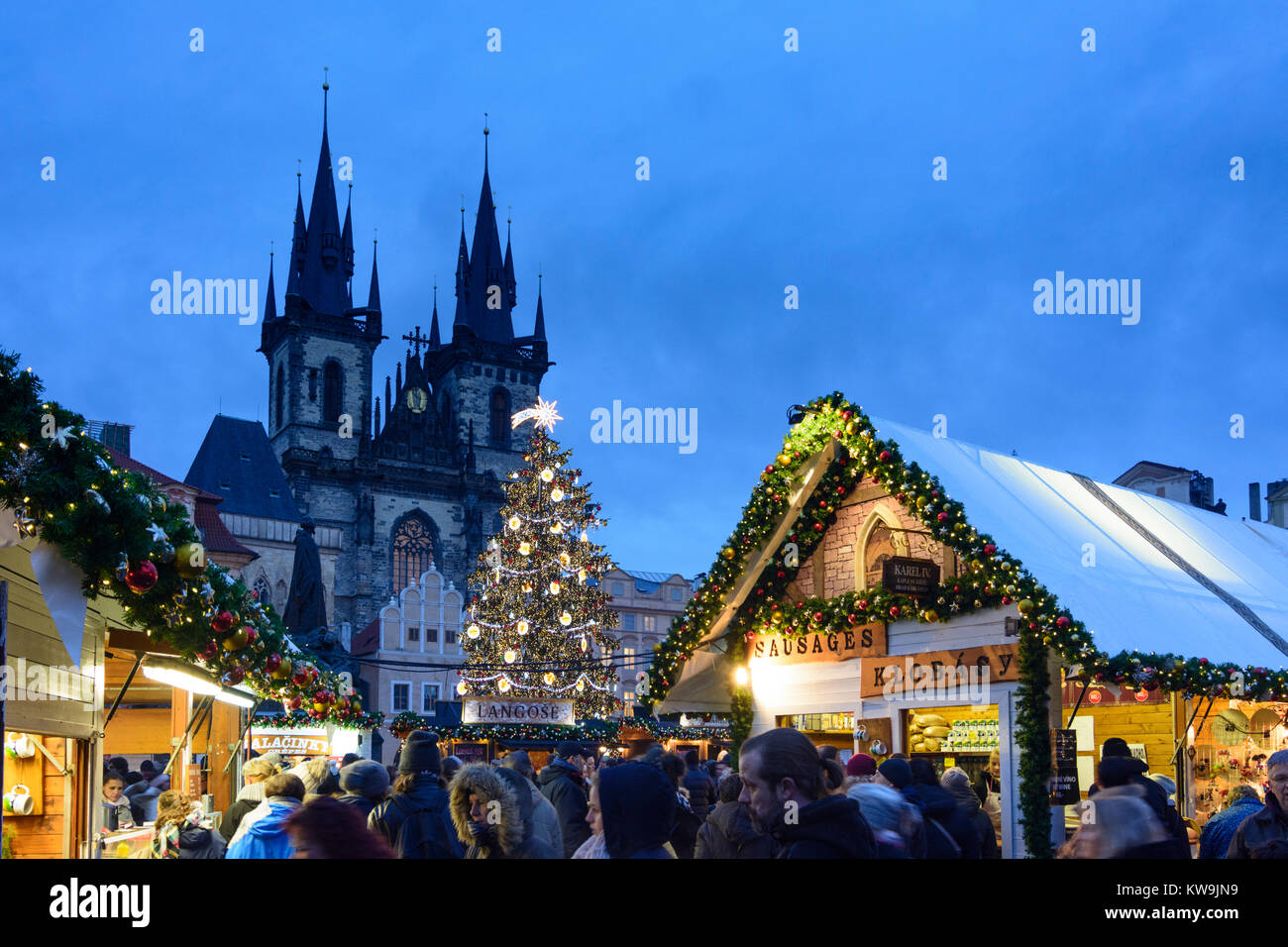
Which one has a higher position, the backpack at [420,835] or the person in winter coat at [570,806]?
the backpack at [420,835]

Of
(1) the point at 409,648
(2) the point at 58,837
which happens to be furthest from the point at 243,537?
(2) the point at 58,837

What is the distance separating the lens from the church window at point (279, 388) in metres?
71.1

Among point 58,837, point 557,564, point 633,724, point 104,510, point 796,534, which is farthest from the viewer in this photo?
point 557,564

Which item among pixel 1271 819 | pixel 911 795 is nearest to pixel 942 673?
pixel 911 795

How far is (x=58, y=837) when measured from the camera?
7.83 m

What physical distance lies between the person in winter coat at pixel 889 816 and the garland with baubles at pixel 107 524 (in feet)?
13.9

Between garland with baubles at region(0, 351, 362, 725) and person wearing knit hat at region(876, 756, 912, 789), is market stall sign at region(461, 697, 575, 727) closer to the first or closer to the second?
garland with baubles at region(0, 351, 362, 725)

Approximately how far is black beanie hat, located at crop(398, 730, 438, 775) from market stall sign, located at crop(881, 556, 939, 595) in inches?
277

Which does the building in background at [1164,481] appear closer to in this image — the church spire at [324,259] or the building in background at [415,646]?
the building in background at [415,646]

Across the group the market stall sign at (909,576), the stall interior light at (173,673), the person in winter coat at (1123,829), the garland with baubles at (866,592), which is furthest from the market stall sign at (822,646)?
the person in winter coat at (1123,829)

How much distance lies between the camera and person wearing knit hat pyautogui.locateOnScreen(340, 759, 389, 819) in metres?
Answer: 5.83
